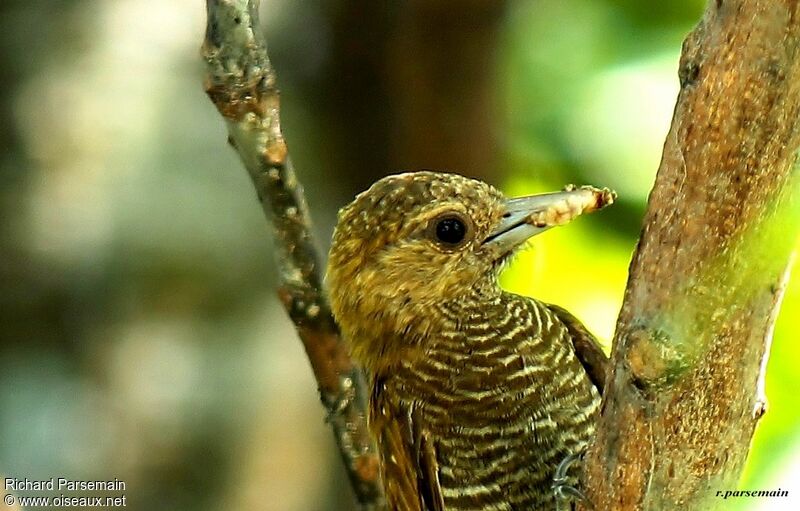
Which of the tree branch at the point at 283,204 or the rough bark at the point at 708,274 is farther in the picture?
the tree branch at the point at 283,204

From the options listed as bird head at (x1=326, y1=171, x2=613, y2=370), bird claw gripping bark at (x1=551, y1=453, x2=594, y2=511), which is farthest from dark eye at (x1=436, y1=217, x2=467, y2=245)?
bird claw gripping bark at (x1=551, y1=453, x2=594, y2=511)

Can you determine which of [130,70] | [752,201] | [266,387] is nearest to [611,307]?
[266,387]

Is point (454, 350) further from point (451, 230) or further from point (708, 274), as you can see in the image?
point (708, 274)

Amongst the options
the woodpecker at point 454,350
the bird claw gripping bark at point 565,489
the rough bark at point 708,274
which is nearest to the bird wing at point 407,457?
the woodpecker at point 454,350

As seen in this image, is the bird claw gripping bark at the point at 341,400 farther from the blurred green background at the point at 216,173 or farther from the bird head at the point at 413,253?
the blurred green background at the point at 216,173

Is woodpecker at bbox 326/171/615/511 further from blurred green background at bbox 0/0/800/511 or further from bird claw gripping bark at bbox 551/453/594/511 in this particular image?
blurred green background at bbox 0/0/800/511

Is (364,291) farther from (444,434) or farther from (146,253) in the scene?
(146,253)
